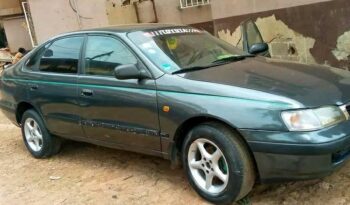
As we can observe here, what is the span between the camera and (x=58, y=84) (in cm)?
541

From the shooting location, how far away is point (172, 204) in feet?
14.1

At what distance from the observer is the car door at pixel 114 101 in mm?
4445

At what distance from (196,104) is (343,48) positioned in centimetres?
457

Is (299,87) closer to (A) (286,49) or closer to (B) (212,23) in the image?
(A) (286,49)

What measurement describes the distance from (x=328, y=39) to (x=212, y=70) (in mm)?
4143

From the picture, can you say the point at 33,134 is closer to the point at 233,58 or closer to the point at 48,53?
the point at 48,53

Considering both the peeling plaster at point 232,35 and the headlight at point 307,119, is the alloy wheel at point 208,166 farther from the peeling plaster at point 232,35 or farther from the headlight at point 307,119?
the peeling plaster at point 232,35

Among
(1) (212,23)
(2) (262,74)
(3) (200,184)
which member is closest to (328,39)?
(1) (212,23)

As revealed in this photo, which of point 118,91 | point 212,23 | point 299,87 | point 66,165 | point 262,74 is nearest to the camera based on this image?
point 299,87

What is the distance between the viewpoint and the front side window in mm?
4762

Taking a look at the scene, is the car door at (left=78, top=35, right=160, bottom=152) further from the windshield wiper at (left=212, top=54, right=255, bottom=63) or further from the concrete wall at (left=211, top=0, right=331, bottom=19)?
the concrete wall at (left=211, top=0, right=331, bottom=19)

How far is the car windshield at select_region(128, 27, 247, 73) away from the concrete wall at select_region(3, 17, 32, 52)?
13.7 metres

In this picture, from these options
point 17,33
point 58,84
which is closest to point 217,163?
point 58,84

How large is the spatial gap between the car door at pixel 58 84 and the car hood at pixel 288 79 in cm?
154
